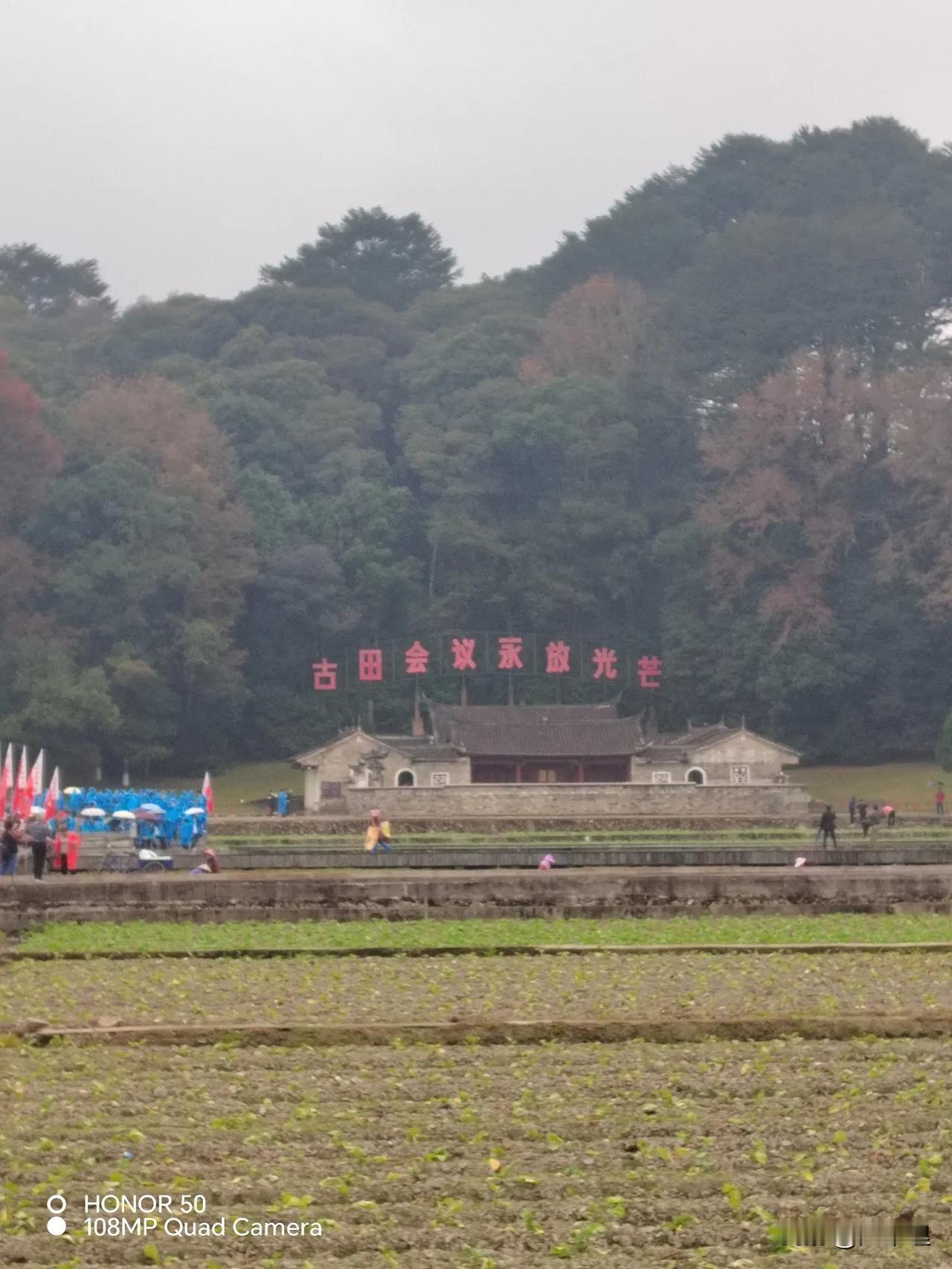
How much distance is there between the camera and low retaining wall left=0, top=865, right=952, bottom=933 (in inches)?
907

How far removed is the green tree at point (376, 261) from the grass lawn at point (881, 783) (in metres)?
35.3

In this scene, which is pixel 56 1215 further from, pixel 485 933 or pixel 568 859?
pixel 568 859

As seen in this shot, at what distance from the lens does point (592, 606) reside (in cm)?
6919

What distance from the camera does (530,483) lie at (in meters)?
71.6

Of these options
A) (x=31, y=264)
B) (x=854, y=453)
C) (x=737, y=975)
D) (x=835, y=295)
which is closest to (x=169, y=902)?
(x=737, y=975)

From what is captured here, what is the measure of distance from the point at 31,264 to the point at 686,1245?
3531 inches

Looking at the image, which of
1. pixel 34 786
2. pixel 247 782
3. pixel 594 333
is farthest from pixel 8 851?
pixel 594 333

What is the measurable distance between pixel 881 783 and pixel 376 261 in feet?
134

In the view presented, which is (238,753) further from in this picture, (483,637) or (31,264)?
(31,264)

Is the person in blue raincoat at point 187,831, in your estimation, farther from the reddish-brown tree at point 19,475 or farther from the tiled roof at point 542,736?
the reddish-brown tree at point 19,475

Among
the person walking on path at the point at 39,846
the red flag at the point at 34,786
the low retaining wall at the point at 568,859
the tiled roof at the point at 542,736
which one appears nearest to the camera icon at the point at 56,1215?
the person walking on path at the point at 39,846

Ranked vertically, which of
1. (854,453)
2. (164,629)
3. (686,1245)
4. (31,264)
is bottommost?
(686,1245)

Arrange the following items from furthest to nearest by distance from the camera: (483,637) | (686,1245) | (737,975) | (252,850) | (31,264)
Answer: (31,264)
(483,637)
(252,850)
(737,975)
(686,1245)

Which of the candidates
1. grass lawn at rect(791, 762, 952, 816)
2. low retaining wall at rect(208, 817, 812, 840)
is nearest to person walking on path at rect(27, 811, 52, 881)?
low retaining wall at rect(208, 817, 812, 840)
